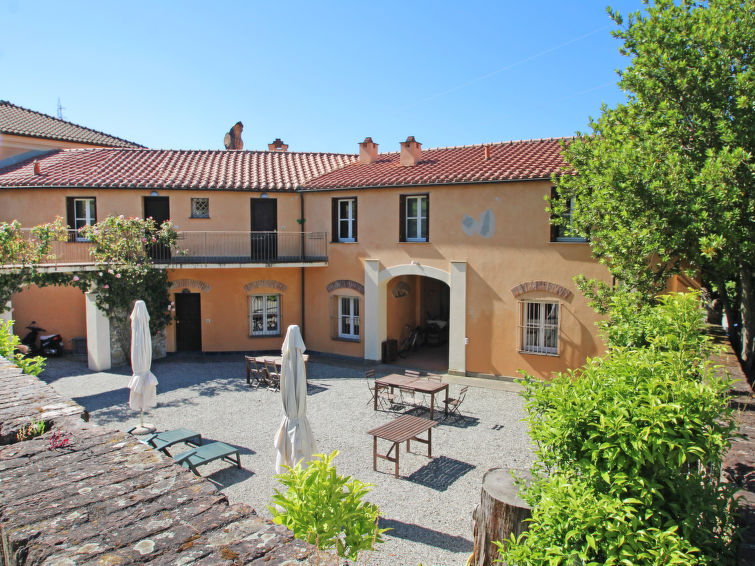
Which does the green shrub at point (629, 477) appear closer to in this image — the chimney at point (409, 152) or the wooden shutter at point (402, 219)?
the wooden shutter at point (402, 219)

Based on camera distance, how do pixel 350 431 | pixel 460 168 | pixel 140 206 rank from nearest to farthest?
pixel 350 431 → pixel 460 168 → pixel 140 206

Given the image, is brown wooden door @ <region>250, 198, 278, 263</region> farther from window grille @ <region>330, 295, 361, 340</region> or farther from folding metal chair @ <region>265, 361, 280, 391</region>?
folding metal chair @ <region>265, 361, 280, 391</region>

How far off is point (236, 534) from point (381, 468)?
7.13 m

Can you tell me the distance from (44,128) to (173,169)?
9.03m

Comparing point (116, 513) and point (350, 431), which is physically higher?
point (116, 513)

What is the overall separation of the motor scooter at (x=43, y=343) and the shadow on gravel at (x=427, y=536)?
50.9 ft

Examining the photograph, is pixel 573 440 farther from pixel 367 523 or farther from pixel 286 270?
pixel 286 270

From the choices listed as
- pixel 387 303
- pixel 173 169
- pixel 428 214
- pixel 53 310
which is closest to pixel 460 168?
pixel 428 214

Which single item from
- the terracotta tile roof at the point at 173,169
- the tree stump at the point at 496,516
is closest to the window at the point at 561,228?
the terracotta tile roof at the point at 173,169

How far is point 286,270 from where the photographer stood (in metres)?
19.0

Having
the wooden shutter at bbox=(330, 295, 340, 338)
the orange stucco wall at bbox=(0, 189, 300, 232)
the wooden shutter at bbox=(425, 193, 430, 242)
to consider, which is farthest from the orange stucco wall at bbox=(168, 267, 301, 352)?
the wooden shutter at bbox=(425, 193, 430, 242)

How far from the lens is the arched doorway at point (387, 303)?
1575cm

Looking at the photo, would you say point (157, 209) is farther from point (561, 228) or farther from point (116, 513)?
point (116, 513)

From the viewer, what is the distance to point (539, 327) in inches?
581
